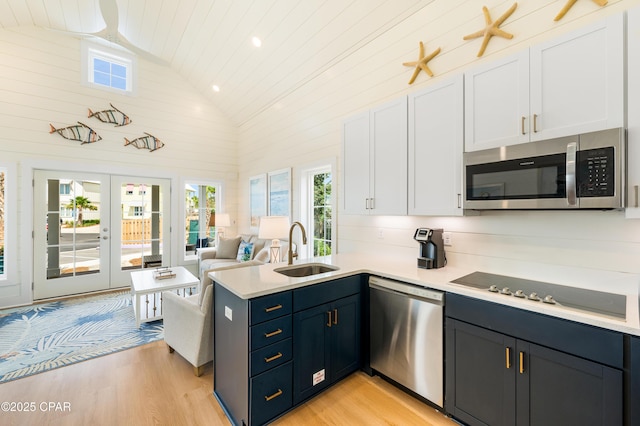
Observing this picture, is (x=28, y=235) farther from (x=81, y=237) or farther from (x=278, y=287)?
(x=278, y=287)

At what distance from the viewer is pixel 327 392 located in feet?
7.08

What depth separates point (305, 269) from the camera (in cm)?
254

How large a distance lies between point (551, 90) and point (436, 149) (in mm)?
752

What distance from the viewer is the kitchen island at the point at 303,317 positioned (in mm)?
1666

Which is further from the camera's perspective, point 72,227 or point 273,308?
point 72,227

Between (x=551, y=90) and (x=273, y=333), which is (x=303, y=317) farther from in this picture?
(x=551, y=90)

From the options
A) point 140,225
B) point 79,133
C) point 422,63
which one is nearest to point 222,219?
point 140,225

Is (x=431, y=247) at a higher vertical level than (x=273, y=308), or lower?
higher

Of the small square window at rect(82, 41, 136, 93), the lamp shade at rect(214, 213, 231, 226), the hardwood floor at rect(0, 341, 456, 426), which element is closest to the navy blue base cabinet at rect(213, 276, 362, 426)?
the hardwood floor at rect(0, 341, 456, 426)

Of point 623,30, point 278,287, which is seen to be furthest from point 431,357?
point 623,30

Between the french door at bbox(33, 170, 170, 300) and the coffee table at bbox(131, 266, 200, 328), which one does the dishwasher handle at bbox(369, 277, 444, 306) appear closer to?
the coffee table at bbox(131, 266, 200, 328)

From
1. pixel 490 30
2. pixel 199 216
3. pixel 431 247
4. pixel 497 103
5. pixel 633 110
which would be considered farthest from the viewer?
pixel 199 216

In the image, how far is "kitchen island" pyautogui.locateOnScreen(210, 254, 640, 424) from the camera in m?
1.67

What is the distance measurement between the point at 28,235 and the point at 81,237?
2.03 ft
